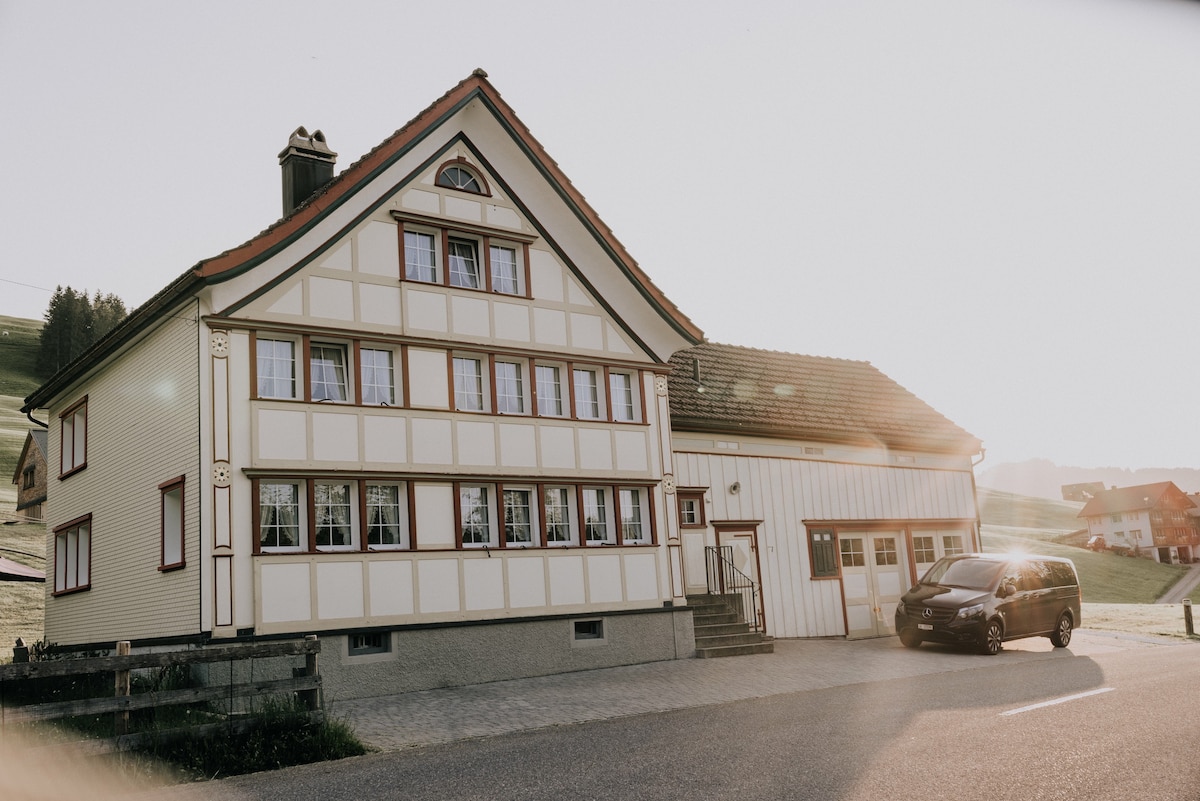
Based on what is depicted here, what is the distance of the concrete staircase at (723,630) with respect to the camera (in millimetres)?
19847

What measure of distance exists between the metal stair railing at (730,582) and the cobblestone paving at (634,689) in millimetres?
930

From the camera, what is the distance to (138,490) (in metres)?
18.2

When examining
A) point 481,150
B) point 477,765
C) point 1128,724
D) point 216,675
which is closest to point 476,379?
point 481,150

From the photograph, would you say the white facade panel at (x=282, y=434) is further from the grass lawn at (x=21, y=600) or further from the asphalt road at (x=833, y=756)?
the grass lawn at (x=21, y=600)

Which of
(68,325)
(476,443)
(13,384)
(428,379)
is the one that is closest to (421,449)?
(476,443)

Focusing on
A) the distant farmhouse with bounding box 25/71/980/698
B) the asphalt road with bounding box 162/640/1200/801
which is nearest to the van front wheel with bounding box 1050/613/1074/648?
the distant farmhouse with bounding box 25/71/980/698

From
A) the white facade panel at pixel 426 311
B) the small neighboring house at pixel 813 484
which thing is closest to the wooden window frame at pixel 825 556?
the small neighboring house at pixel 813 484

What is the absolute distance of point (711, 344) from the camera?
2722 centimetres

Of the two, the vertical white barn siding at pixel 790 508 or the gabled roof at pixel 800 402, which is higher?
the gabled roof at pixel 800 402

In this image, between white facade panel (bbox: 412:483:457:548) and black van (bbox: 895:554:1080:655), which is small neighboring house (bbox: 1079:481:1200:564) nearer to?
black van (bbox: 895:554:1080:655)

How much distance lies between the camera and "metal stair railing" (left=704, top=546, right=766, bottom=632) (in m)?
22.1

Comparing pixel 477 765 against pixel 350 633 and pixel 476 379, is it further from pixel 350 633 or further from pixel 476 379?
pixel 476 379

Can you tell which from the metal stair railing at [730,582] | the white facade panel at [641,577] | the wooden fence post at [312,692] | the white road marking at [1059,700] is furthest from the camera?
the metal stair railing at [730,582]

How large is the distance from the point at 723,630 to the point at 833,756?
39.2ft
